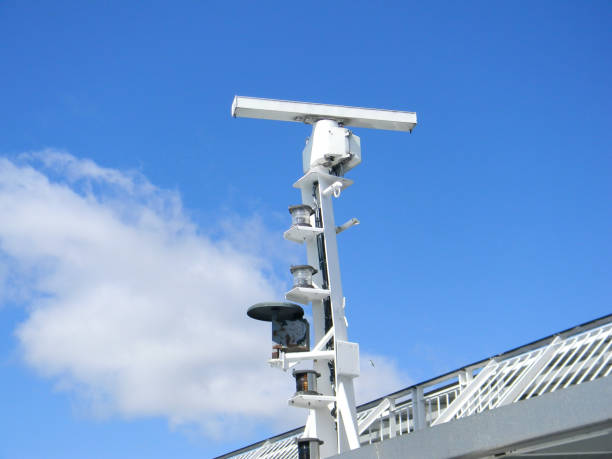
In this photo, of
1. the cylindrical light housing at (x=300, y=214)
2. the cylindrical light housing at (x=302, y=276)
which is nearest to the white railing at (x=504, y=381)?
the cylindrical light housing at (x=302, y=276)

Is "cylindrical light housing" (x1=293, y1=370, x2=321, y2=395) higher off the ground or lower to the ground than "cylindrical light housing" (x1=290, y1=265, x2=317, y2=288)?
lower

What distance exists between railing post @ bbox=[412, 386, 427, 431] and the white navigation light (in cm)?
638

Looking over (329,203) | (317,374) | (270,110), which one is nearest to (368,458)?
(317,374)

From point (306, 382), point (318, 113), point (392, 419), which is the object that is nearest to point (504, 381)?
point (392, 419)

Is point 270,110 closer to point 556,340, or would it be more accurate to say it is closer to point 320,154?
point 320,154

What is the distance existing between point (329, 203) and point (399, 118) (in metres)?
2.70

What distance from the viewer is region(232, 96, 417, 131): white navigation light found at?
670 inches

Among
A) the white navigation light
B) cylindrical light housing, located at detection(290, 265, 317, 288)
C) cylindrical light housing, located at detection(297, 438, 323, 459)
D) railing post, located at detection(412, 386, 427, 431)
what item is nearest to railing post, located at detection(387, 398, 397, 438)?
railing post, located at detection(412, 386, 427, 431)

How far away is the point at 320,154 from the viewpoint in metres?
16.5

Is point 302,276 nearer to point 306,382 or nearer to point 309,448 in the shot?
point 306,382

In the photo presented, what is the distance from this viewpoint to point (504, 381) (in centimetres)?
1192

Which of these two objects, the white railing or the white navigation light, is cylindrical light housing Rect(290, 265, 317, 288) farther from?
the white navigation light

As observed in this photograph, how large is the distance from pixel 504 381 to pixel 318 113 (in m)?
7.42

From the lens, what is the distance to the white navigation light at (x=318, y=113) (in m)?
17.0
